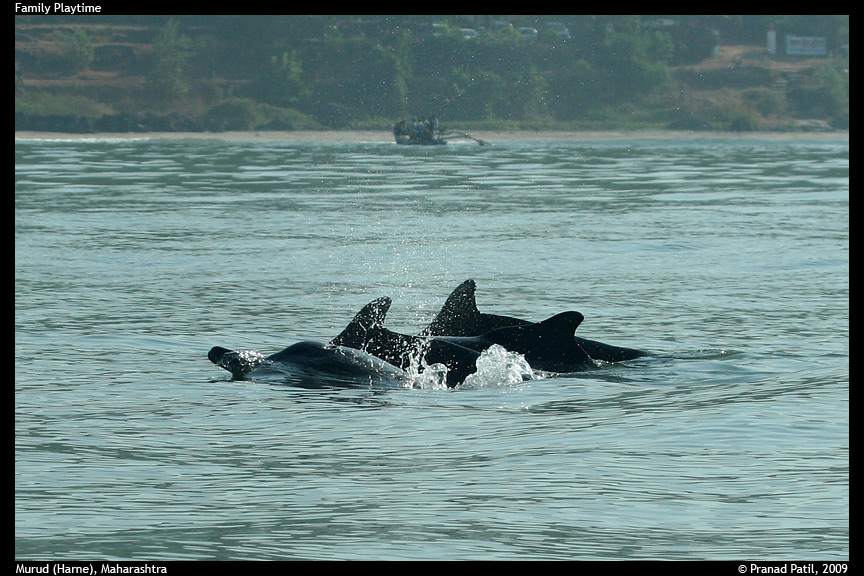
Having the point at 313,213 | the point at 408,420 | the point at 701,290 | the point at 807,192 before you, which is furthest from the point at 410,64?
the point at 408,420

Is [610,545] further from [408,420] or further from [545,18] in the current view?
[545,18]

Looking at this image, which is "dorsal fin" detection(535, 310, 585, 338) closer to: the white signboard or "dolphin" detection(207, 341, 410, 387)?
"dolphin" detection(207, 341, 410, 387)

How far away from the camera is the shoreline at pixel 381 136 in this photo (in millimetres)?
83625

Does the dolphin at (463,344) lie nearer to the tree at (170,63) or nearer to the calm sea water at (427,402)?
the calm sea water at (427,402)

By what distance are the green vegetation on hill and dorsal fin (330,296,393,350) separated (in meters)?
79.1

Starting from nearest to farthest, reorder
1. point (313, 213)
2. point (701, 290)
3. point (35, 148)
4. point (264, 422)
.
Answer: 1. point (264, 422)
2. point (701, 290)
3. point (313, 213)
4. point (35, 148)

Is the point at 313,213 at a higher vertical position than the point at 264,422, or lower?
higher

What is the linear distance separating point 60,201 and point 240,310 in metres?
17.9

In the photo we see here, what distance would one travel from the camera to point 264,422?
1038cm

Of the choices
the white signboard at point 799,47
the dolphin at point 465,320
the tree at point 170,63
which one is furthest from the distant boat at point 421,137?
the dolphin at point 465,320

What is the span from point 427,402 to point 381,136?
78.6m

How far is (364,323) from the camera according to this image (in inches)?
480

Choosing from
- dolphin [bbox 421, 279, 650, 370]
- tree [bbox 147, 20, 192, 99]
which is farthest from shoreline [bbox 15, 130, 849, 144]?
dolphin [bbox 421, 279, 650, 370]

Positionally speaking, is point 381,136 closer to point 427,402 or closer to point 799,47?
point 799,47
